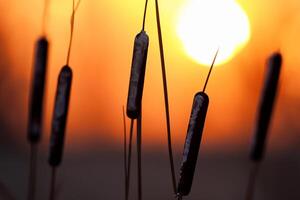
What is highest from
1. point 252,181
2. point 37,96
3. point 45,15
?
point 45,15

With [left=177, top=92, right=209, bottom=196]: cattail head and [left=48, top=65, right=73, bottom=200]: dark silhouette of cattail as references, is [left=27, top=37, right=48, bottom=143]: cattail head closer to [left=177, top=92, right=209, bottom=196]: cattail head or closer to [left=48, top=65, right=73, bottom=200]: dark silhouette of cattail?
[left=48, top=65, right=73, bottom=200]: dark silhouette of cattail

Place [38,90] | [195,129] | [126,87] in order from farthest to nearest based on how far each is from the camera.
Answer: [126,87] < [38,90] < [195,129]

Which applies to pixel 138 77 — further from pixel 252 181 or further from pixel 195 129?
pixel 252 181

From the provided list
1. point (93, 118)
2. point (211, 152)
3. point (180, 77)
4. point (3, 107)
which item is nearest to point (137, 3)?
point (180, 77)

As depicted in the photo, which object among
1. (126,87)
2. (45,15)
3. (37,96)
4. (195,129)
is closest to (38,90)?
(37,96)

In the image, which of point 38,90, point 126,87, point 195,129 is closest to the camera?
point 195,129

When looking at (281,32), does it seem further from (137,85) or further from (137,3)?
(137,3)

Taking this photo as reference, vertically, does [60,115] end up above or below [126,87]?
below
